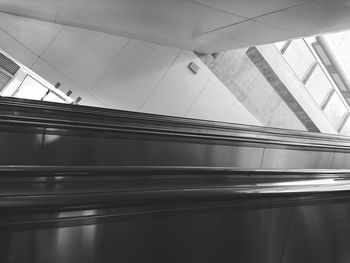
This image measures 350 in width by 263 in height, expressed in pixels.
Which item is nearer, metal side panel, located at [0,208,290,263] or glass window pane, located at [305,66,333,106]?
metal side panel, located at [0,208,290,263]

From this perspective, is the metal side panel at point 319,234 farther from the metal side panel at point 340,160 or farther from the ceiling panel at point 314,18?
the metal side panel at point 340,160

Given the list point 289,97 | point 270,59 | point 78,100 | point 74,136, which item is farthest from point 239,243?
point 289,97

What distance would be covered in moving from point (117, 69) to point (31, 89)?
141 cm

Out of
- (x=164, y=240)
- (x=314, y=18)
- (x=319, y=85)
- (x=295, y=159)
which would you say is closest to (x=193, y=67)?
A: (x=295, y=159)

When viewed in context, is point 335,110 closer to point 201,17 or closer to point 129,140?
point 201,17

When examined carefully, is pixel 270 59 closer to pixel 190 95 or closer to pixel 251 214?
pixel 190 95

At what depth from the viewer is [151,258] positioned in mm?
1124

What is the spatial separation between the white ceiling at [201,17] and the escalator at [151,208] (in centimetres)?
192

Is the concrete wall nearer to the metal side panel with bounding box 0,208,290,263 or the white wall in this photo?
the white wall

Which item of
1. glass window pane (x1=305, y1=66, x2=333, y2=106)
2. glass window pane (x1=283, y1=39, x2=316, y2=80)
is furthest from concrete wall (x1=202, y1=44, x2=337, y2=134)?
glass window pane (x1=305, y1=66, x2=333, y2=106)

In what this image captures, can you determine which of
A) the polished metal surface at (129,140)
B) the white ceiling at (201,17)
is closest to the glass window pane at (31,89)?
the white ceiling at (201,17)

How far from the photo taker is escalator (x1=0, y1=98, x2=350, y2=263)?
85 cm

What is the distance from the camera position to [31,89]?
505cm

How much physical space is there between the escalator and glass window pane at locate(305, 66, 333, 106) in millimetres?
8214
